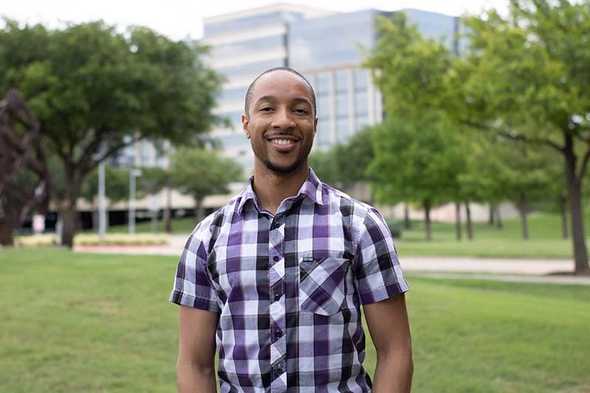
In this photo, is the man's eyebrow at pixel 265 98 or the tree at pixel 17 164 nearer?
the man's eyebrow at pixel 265 98

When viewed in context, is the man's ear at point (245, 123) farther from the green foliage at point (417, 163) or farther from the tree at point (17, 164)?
the green foliage at point (417, 163)

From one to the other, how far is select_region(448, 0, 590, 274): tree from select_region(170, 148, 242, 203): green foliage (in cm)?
5094

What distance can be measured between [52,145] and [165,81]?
6.13 m

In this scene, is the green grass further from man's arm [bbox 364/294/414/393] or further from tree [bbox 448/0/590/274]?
man's arm [bbox 364/294/414/393]

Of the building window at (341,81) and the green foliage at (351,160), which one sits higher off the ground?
the building window at (341,81)

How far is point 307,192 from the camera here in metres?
2.19

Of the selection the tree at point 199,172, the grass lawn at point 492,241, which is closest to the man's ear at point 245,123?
the grass lawn at point 492,241

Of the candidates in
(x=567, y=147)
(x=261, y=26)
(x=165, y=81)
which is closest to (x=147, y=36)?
(x=165, y=81)

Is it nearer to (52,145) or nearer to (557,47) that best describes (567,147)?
(557,47)

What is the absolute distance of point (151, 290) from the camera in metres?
11.6

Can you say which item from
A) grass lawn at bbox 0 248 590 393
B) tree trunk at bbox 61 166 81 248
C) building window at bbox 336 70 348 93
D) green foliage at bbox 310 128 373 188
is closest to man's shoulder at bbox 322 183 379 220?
grass lawn at bbox 0 248 590 393

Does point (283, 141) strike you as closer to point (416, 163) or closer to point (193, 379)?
point (193, 379)

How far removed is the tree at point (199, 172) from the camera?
68375 mm

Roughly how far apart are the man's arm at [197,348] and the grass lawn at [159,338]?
438cm
